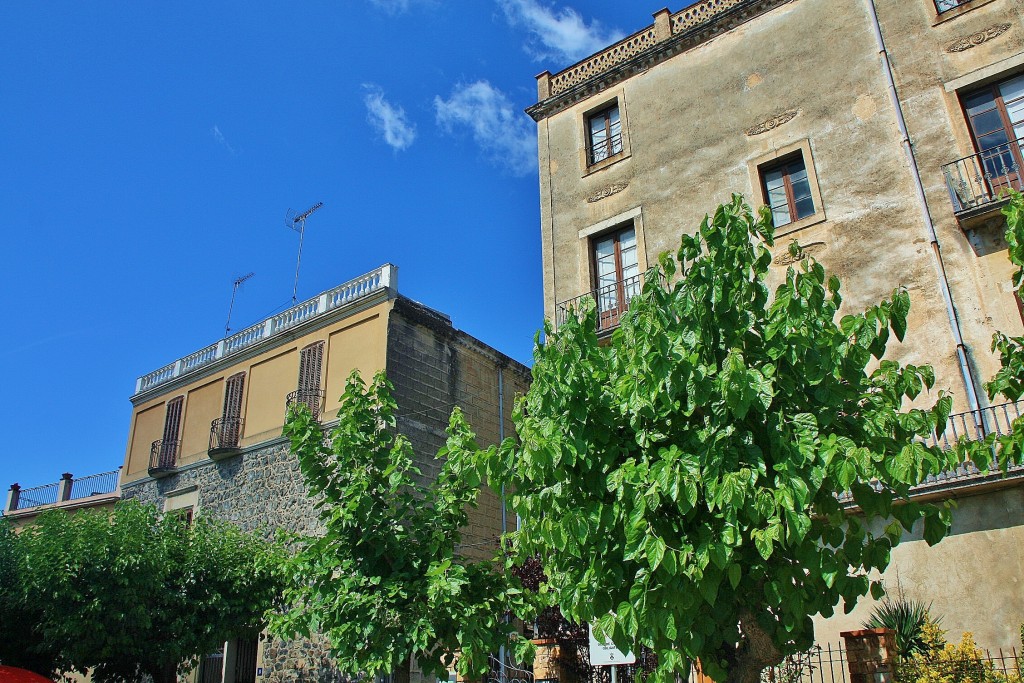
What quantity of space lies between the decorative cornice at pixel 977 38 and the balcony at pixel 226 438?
17761mm

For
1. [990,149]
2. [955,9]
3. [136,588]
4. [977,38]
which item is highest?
[955,9]

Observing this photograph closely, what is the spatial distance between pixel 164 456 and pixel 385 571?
46.7ft

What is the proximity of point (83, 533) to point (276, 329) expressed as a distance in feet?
25.0

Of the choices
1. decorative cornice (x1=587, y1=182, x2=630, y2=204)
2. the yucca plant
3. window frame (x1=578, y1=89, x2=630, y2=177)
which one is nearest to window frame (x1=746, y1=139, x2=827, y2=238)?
decorative cornice (x1=587, y1=182, x2=630, y2=204)

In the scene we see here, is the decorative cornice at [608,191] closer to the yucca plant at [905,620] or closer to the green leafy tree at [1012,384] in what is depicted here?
the yucca plant at [905,620]

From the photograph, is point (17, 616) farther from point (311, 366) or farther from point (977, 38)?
point (977, 38)

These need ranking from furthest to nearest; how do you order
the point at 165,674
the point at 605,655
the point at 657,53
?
the point at 165,674 → the point at 657,53 → the point at 605,655

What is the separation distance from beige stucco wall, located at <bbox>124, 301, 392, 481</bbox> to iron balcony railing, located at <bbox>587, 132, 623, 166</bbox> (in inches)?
229

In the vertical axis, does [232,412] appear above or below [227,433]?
above

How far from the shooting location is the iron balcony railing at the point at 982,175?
1133 centimetres

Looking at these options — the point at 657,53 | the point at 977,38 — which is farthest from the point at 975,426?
the point at 657,53

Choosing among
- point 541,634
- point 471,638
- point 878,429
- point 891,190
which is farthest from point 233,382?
point 878,429

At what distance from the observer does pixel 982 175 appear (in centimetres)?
1153

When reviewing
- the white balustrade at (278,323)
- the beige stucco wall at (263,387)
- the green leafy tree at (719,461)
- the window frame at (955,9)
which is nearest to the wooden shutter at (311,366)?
the beige stucco wall at (263,387)
